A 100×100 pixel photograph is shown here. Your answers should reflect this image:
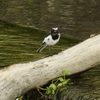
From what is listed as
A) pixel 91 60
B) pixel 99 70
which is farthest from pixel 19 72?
pixel 99 70

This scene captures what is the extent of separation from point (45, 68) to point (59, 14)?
6940 millimetres

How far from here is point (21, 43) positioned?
9.95 m

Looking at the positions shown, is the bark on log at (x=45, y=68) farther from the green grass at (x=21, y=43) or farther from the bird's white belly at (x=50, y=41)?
the green grass at (x=21, y=43)

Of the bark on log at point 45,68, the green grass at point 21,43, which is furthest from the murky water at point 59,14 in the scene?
the bark on log at point 45,68

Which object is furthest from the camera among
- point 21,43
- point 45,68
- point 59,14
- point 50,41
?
point 59,14

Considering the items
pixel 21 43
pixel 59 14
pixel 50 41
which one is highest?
pixel 50 41

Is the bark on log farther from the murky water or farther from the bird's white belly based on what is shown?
the murky water

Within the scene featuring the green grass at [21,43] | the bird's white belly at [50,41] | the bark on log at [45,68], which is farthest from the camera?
the green grass at [21,43]

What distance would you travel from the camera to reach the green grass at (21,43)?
28.7ft

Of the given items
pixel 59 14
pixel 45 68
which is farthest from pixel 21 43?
pixel 45 68

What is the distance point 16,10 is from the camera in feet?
44.5

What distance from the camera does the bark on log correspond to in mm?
6098

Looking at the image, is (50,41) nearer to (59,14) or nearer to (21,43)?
(21,43)

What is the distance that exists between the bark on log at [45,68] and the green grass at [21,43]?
186 centimetres
